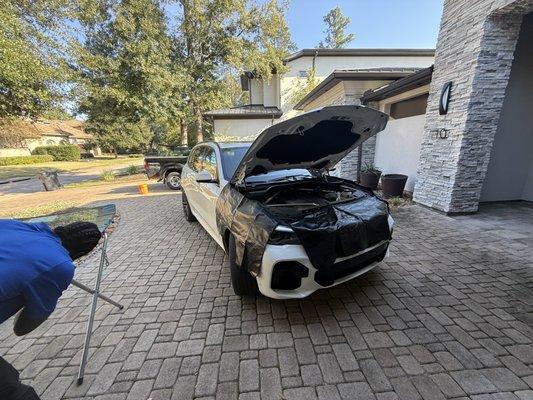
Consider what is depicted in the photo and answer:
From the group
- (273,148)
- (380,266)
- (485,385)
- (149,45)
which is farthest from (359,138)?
(149,45)

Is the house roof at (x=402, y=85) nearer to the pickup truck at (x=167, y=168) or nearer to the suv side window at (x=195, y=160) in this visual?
the suv side window at (x=195, y=160)

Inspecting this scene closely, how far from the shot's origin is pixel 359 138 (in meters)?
3.00

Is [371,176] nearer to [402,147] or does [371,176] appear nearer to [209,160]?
[402,147]

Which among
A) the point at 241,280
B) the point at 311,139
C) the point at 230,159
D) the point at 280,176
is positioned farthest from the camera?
the point at 230,159

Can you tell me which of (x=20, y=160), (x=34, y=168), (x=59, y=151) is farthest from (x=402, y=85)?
(x=59, y=151)

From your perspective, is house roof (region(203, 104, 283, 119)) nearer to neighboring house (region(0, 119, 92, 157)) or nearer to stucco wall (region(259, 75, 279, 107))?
stucco wall (region(259, 75, 279, 107))

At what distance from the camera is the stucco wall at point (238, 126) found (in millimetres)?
16812

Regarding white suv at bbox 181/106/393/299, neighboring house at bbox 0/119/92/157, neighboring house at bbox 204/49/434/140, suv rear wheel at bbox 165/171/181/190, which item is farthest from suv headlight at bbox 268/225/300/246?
neighboring house at bbox 0/119/92/157

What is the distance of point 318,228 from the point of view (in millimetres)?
1977

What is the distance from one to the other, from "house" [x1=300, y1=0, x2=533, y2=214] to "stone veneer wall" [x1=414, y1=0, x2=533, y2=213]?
→ 14 mm

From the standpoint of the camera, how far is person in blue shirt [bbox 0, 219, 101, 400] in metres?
1.02

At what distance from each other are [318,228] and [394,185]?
4857mm

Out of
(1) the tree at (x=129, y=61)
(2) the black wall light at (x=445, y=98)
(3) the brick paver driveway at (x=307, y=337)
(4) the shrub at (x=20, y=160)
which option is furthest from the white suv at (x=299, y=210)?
(4) the shrub at (x=20, y=160)

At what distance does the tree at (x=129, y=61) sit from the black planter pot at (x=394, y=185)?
10905 millimetres
